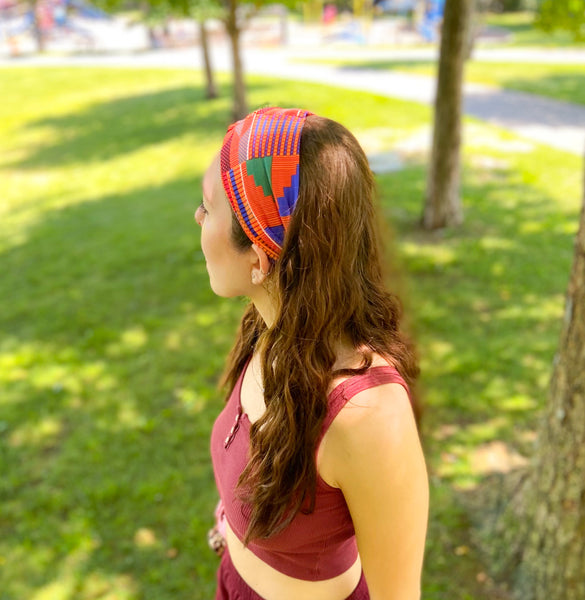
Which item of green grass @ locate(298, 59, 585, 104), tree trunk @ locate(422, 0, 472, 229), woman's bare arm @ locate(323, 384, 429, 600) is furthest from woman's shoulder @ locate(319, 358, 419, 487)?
green grass @ locate(298, 59, 585, 104)

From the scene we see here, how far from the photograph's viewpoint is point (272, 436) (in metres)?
1.42

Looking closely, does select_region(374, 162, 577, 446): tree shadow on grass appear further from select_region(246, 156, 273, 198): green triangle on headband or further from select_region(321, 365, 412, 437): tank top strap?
select_region(246, 156, 273, 198): green triangle on headband

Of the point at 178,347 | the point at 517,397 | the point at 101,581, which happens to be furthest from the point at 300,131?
the point at 178,347

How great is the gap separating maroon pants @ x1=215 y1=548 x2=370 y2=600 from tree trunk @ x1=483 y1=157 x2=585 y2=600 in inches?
42.9

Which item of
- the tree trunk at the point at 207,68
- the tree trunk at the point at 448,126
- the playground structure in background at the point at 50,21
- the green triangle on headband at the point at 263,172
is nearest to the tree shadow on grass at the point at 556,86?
the tree trunk at the point at 207,68

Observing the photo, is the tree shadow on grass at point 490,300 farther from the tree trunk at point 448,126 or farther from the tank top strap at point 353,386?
the tank top strap at point 353,386

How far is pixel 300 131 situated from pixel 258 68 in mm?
21665

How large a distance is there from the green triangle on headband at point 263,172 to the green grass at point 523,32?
2008 centimetres

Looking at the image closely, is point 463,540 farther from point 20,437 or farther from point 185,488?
point 20,437

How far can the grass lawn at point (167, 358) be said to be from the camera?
333 cm

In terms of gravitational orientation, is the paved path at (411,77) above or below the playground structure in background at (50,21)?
below

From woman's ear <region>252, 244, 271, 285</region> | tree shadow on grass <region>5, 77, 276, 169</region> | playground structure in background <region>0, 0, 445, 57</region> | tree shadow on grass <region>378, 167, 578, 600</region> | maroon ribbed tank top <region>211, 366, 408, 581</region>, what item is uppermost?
woman's ear <region>252, 244, 271, 285</region>

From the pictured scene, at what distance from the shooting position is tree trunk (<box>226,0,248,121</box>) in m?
11.2

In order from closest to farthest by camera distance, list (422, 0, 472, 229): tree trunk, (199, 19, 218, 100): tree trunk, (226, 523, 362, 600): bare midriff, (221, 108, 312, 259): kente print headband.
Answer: (221, 108, 312, 259): kente print headband → (226, 523, 362, 600): bare midriff → (422, 0, 472, 229): tree trunk → (199, 19, 218, 100): tree trunk
